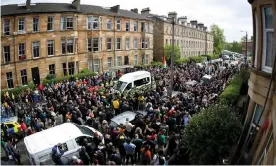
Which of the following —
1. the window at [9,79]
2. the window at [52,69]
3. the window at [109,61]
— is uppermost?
the window at [109,61]

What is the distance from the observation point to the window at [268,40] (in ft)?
33.2

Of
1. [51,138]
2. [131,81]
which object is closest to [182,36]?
[131,81]

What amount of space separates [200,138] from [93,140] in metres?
5.10

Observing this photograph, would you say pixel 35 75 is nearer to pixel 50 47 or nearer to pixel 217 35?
pixel 50 47

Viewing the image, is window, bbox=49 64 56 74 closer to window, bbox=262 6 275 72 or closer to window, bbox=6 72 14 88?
window, bbox=6 72 14 88

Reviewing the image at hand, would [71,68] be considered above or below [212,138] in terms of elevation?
above

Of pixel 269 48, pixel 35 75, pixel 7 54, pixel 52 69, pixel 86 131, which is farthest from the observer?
pixel 52 69

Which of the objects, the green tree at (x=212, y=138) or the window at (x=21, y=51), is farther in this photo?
the window at (x=21, y=51)

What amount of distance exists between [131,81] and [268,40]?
1599 cm

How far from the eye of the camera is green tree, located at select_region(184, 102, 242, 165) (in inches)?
418

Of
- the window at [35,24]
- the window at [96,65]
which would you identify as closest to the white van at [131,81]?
the window at [35,24]

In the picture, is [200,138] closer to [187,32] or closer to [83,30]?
[83,30]

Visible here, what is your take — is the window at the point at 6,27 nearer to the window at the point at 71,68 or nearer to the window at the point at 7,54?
the window at the point at 7,54

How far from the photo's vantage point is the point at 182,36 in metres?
70.2
